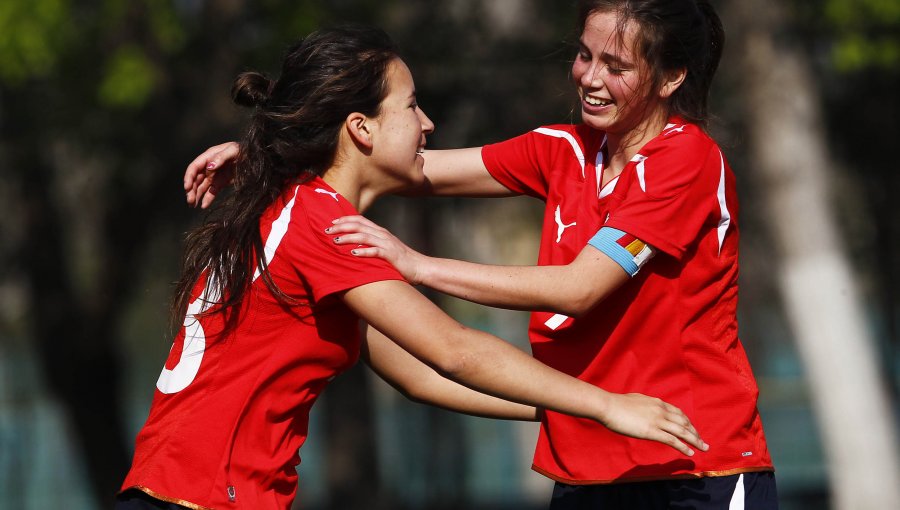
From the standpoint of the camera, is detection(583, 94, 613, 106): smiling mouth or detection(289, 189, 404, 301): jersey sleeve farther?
detection(583, 94, 613, 106): smiling mouth

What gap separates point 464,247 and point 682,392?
13851mm

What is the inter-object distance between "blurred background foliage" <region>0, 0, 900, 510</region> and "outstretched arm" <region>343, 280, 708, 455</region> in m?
5.41

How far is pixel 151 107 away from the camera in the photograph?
36.5 feet

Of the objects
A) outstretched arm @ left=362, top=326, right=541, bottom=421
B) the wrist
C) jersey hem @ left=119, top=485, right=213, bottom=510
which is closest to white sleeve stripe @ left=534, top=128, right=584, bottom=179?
the wrist

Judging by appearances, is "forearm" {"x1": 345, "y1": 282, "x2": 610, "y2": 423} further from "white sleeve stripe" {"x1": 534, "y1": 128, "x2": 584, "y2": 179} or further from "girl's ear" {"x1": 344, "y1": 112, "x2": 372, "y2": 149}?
"white sleeve stripe" {"x1": 534, "y1": 128, "x2": 584, "y2": 179}

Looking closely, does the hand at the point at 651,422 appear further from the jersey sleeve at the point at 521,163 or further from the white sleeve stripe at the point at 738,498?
the jersey sleeve at the point at 521,163

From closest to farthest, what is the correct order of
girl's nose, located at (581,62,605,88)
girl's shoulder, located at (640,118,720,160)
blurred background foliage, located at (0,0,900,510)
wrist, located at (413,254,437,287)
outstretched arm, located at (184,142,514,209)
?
wrist, located at (413,254,437,287), girl's shoulder, located at (640,118,720,160), girl's nose, located at (581,62,605,88), outstretched arm, located at (184,142,514,209), blurred background foliage, located at (0,0,900,510)

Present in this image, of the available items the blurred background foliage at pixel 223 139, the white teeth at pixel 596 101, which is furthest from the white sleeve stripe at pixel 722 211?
the blurred background foliage at pixel 223 139

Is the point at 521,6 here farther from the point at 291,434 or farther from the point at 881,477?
the point at 291,434

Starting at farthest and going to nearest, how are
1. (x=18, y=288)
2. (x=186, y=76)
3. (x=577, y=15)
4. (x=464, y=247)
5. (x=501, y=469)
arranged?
(x=501, y=469), (x=464, y=247), (x=18, y=288), (x=186, y=76), (x=577, y=15)

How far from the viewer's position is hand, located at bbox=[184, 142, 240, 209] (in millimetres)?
3666

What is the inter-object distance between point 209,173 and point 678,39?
1361 mm

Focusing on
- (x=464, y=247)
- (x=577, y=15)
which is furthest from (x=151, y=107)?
(x=577, y=15)

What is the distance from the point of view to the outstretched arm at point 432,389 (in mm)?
3697
